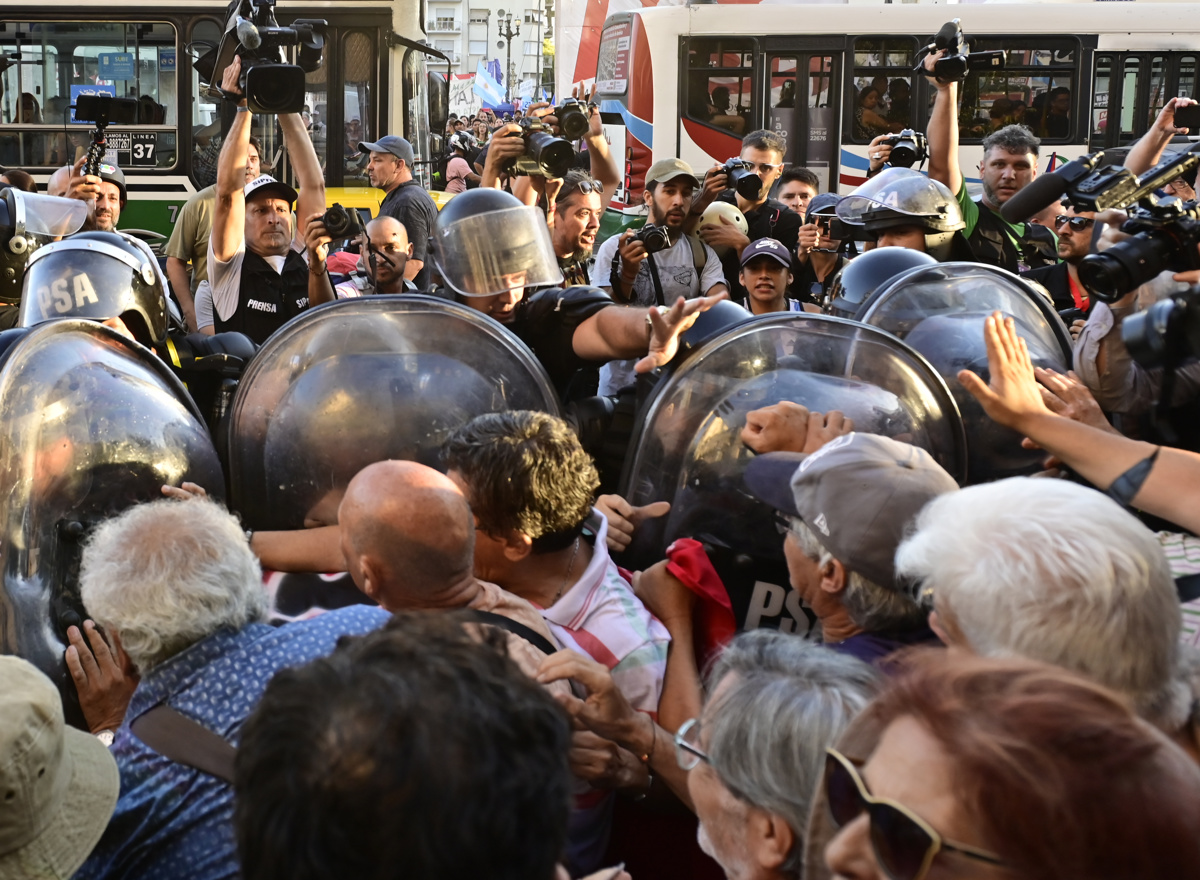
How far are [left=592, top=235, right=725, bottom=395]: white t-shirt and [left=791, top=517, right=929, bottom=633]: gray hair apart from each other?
3.07 metres

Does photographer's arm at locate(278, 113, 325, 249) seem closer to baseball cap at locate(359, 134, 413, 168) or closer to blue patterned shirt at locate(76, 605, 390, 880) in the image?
baseball cap at locate(359, 134, 413, 168)

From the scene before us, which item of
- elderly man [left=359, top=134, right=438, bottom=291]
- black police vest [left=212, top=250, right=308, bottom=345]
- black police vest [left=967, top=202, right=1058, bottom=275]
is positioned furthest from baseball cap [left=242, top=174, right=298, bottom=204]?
black police vest [left=967, top=202, right=1058, bottom=275]

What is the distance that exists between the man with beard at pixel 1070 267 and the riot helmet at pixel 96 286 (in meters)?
3.21

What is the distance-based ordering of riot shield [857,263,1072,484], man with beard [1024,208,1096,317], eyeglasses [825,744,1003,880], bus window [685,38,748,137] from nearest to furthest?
1. eyeglasses [825,744,1003,880]
2. riot shield [857,263,1072,484]
3. man with beard [1024,208,1096,317]
4. bus window [685,38,748,137]

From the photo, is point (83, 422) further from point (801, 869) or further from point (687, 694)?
point (801, 869)

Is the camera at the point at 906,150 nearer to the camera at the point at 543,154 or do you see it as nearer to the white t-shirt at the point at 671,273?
the white t-shirt at the point at 671,273

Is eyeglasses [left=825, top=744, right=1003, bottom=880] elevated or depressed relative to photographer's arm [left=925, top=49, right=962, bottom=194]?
depressed

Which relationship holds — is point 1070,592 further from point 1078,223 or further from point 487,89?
point 487,89

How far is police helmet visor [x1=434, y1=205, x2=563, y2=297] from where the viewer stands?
3.85m

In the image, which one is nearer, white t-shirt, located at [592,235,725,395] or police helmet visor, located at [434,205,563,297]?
police helmet visor, located at [434,205,563,297]

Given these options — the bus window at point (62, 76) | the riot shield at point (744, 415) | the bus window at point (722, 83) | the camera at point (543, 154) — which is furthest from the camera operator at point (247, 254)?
the bus window at point (722, 83)

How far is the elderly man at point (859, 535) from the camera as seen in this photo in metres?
2.16

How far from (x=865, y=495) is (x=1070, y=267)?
3280mm

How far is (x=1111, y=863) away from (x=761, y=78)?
551 inches
